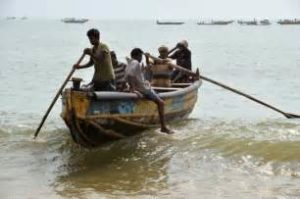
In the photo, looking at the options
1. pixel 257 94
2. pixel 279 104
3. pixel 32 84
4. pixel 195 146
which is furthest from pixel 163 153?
pixel 32 84

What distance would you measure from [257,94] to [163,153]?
11.6 meters

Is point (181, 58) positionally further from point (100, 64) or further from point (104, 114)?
point (104, 114)

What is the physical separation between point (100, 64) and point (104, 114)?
84cm

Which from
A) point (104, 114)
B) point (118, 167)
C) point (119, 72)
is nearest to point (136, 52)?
point (104, 114)

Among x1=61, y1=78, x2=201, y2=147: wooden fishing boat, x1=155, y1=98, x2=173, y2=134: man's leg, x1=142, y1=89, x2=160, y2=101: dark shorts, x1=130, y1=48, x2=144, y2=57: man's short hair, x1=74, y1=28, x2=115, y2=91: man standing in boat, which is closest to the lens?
x1=61, y1=78, x2=201, y2=147: wooden fishing boat

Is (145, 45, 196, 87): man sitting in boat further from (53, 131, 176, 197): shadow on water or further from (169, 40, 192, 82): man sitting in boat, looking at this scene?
(53, 131, 176, 197): shadow on water

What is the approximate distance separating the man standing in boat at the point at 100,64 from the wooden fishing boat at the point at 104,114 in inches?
16.8

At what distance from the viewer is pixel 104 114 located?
9484 mm

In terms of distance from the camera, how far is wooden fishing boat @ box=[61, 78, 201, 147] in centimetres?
902

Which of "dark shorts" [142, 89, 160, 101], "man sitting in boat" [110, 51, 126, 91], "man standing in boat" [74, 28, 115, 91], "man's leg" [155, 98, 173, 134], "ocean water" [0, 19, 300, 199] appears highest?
"man standing in boat" [74, 28, 115, 91]

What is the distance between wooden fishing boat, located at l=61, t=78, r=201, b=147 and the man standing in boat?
427 mm

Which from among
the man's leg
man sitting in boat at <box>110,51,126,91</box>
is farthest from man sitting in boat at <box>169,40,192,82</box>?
the man's leg

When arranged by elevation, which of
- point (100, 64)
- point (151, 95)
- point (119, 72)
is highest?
point (100, 64)

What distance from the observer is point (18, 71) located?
29891 mm
